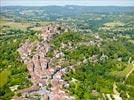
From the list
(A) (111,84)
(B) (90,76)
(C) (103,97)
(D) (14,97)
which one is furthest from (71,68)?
(D) (14,97)

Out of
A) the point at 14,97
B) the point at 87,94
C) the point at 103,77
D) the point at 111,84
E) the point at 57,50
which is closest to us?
the point at 14,97

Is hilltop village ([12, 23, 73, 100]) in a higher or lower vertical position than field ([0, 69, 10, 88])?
higher

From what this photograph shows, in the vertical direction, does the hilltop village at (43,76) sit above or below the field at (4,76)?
above

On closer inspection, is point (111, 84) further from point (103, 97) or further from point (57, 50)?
point (57, 50)

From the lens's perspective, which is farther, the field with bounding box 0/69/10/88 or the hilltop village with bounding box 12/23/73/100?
the field with bounding box 0/69/10/88

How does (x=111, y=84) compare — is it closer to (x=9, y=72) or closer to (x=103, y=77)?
(x=103, y=77)

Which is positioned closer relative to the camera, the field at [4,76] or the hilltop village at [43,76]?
the hilltop village at [43,76]

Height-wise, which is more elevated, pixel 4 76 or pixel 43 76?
pixel 43 76

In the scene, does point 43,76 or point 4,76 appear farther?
point 4,76

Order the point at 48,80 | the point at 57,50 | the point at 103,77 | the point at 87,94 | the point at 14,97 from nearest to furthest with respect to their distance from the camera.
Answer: the point at 14,97, the point at 87,94, the point at 48,80, the point at 103,77, the point at 57,50

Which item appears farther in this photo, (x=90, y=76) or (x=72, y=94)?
(x=90, y=76)
